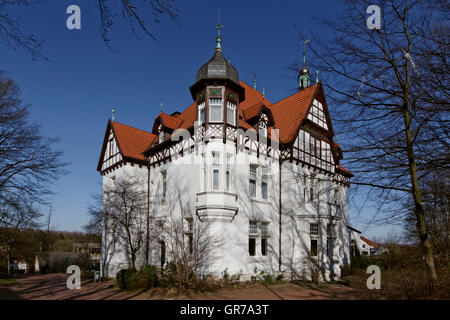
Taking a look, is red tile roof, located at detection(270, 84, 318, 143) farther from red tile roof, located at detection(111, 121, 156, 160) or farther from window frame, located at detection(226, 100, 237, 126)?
red tile roof, located at detection(111, 121, 156, 160)

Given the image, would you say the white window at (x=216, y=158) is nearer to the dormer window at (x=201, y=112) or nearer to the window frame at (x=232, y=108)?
the window frame at (x=232, y=108)

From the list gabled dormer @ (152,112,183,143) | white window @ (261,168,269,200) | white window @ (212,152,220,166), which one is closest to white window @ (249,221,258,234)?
white window @ (261,168,269,200)

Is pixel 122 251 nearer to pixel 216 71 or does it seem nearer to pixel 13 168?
pixel 13 168

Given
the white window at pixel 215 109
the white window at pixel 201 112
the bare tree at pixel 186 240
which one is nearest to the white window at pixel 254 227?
the bare tree at pixel 186 240

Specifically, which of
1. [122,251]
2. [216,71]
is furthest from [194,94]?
[122,251]

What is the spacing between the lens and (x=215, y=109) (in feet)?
56.3

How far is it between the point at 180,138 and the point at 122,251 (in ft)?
26.5

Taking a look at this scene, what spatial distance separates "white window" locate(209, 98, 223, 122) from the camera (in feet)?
56.0

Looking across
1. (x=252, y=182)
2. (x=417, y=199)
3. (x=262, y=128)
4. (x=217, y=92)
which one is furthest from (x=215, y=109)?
(x=417, y=199)

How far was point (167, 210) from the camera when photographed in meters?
19.4

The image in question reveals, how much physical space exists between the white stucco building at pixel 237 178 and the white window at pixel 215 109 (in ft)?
0.17

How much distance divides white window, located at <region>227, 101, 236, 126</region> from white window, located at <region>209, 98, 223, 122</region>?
53 centimetres

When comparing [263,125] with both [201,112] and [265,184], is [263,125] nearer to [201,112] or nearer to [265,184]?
[265,184]

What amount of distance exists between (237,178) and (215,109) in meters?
3.74
